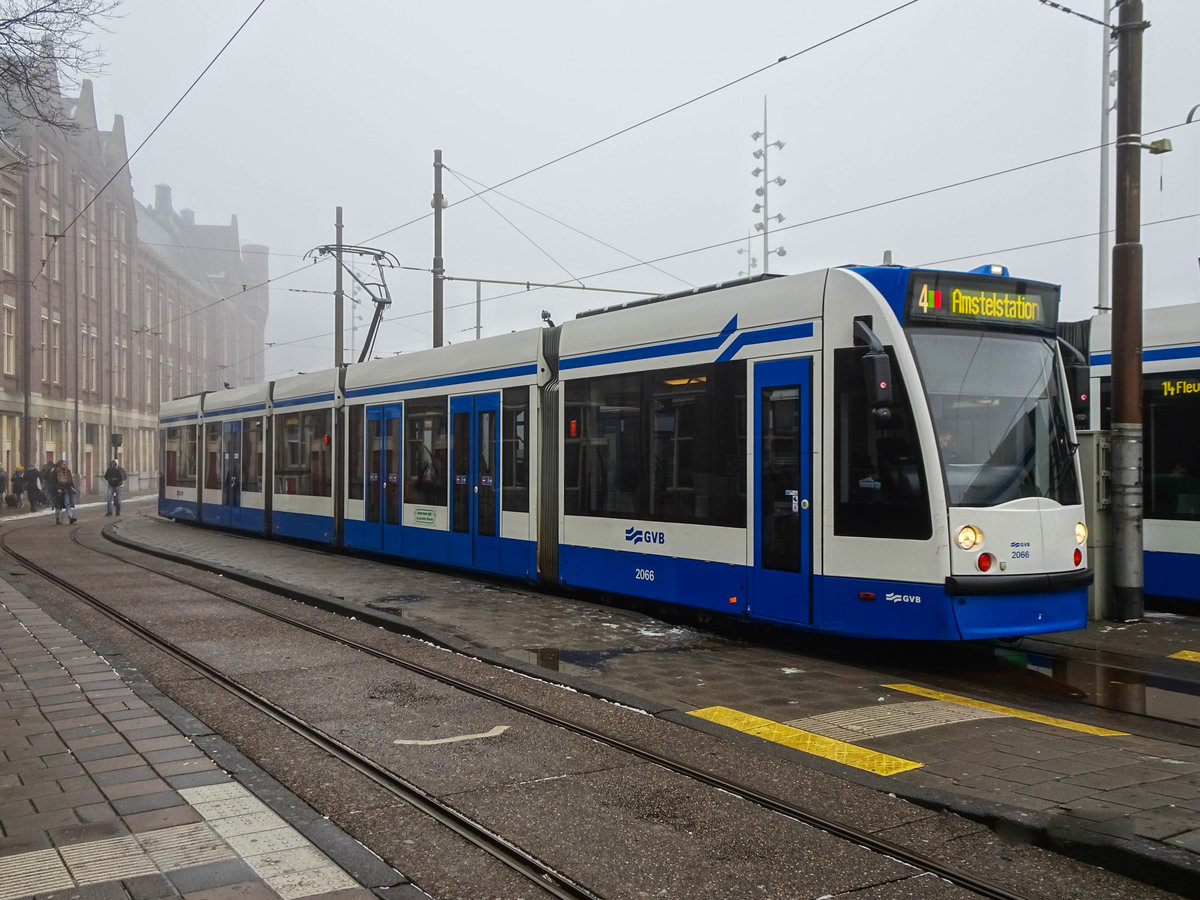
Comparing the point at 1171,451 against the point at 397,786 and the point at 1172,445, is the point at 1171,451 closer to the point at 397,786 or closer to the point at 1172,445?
the point at 1172,445

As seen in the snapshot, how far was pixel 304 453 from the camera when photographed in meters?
18.9

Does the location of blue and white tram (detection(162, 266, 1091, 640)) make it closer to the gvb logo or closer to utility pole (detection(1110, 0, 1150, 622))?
the gvb logo

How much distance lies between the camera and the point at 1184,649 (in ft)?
30.6

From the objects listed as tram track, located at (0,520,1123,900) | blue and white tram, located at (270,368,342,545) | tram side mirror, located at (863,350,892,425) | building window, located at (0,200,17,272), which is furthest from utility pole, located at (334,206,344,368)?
tram side mirror, located at (863,350,892,425)

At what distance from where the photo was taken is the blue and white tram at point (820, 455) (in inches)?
314

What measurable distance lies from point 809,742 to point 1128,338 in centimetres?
692

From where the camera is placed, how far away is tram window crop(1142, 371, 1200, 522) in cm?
1099

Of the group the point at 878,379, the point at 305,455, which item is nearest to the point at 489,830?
the point at 878,379

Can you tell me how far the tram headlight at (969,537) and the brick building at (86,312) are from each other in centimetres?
2316

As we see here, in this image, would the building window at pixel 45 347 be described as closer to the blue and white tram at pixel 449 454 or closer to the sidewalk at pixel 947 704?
the blue and white tram at pixel 449 454

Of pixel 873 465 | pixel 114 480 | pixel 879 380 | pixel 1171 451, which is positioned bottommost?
pixel 114 480

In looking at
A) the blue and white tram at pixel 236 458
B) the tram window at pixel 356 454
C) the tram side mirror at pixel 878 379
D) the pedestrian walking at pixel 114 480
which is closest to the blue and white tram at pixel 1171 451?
the tram side mirror at pixel 878 379

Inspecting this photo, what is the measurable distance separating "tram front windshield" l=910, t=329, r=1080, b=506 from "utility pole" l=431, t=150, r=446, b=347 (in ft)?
52.5

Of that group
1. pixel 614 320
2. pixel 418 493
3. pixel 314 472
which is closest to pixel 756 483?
pixel 614 320
